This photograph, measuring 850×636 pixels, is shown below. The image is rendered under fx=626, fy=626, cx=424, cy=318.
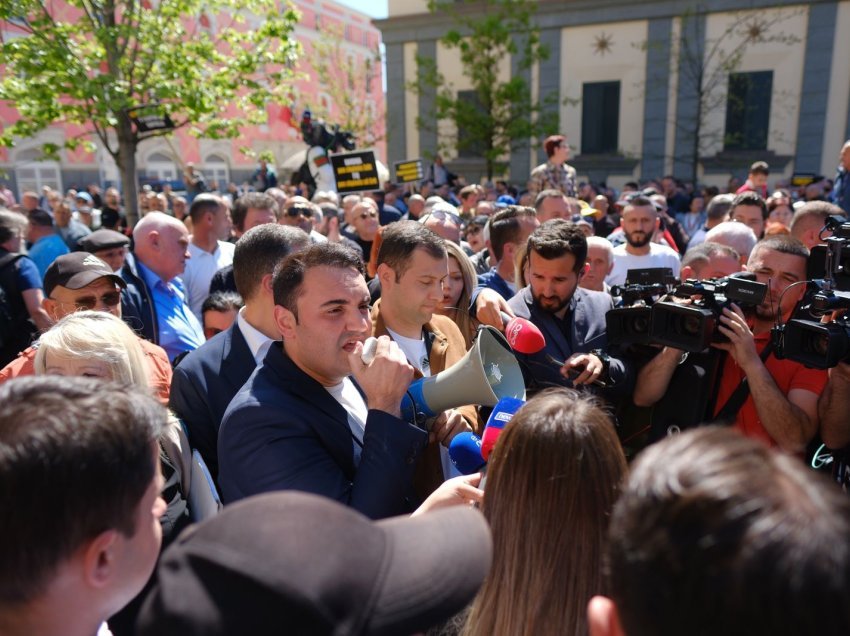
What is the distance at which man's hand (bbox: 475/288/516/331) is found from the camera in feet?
11.5

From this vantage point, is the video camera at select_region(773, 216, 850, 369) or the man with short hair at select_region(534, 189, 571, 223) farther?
Result: the man with short hair at select_region(534, 189, 571, 223)

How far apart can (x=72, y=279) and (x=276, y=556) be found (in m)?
3.17

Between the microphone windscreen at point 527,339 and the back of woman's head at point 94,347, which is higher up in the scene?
the back of woman's head at point 94,347

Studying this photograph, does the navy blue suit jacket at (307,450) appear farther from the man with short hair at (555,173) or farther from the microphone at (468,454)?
the man with short hair at (555,173)

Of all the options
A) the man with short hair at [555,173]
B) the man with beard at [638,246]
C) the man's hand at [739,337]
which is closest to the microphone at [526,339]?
the man's hand at [739,337]

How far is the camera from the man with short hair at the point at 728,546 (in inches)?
28.1

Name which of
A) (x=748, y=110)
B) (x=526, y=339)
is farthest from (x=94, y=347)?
(x=748, y=110)

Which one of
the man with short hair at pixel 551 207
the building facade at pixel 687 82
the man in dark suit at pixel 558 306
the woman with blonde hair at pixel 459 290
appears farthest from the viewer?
the building facade at pixel 687 82

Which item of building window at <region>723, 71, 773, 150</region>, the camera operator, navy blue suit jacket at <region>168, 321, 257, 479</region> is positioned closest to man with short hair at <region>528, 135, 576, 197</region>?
the camera operator

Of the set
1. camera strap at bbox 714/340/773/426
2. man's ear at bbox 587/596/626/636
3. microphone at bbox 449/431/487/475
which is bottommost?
camera strap at bbox 714/340/773/426

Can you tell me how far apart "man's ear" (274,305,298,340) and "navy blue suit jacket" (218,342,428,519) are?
193mm

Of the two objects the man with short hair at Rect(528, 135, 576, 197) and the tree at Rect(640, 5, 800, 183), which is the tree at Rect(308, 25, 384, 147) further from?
the man with short hair at Rect(528, 135, 576, 197)

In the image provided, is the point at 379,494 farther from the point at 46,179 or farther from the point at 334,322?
the point at 46,179

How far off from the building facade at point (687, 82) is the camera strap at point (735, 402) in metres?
17.2
